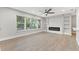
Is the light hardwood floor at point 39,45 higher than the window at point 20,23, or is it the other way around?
the window at point 20,23

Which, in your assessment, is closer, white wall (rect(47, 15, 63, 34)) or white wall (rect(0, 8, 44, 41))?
white wall (rect(0, 8, 44, 41))

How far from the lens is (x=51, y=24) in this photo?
37.8 feet

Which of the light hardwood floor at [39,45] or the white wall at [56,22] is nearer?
the light hardwood floor at [39,45]

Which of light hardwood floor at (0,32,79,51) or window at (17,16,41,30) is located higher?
window at (17,16,41,30)

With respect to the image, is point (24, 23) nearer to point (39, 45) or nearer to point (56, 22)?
point (56, 22)

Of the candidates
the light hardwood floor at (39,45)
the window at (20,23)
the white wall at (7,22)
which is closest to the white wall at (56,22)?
the window at (20,23)

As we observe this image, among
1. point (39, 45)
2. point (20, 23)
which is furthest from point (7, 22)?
point (39, 45)

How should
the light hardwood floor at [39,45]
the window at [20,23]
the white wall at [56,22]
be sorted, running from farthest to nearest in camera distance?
the white wall at [56,22] < the window at [20,23] < the light hardwood floor at [39,45]

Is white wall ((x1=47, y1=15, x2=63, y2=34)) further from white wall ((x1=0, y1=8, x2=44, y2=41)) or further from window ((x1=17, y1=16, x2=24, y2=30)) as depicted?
white wall ((x1=0, y1=8, x2=44, y2=41))

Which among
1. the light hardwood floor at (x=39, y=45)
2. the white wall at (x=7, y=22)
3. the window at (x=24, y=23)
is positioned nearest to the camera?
the light hardwood floor at (x=39, y=45)

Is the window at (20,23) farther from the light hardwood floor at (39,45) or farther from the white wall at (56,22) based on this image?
the white wall at (56,22)

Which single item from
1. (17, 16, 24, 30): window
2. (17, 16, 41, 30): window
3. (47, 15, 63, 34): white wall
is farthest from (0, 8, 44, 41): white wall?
(47, 15, 63, 34): white wall

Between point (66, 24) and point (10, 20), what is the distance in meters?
5.86
